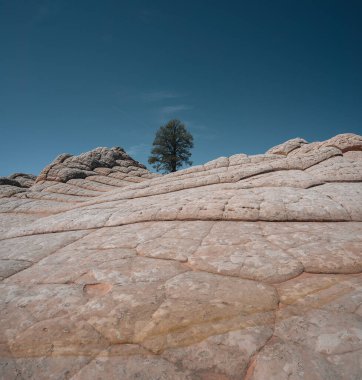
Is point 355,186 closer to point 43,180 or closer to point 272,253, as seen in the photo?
point 272,253

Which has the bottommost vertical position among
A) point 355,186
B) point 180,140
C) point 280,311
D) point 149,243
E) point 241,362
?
point 241,362

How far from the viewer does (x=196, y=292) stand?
312 centimetres

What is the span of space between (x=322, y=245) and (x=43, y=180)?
69.3 feet

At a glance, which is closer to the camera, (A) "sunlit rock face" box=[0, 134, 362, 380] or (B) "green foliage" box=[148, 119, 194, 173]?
(A) "sunlit rock face" box=[0, 134, 362, 380]

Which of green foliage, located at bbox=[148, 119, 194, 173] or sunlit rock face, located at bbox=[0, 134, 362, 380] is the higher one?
green foliage, located at bbox=[148, 119, 194, 173]

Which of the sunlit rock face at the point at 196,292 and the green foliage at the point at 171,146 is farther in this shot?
the green foliage at the point at 171,146

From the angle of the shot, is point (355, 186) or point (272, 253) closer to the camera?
point (272, 253)

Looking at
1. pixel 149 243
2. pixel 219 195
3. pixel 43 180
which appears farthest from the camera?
pixel 43 180

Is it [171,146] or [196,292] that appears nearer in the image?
[196,292]

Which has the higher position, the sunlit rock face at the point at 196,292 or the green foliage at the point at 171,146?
the green foliage at the point at 171,146

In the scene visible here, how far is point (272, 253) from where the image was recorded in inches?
159

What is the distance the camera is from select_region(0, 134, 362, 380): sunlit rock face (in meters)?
2.14

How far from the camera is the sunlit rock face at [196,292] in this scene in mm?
2137

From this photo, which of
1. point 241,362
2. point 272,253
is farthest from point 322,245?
point 241,362
